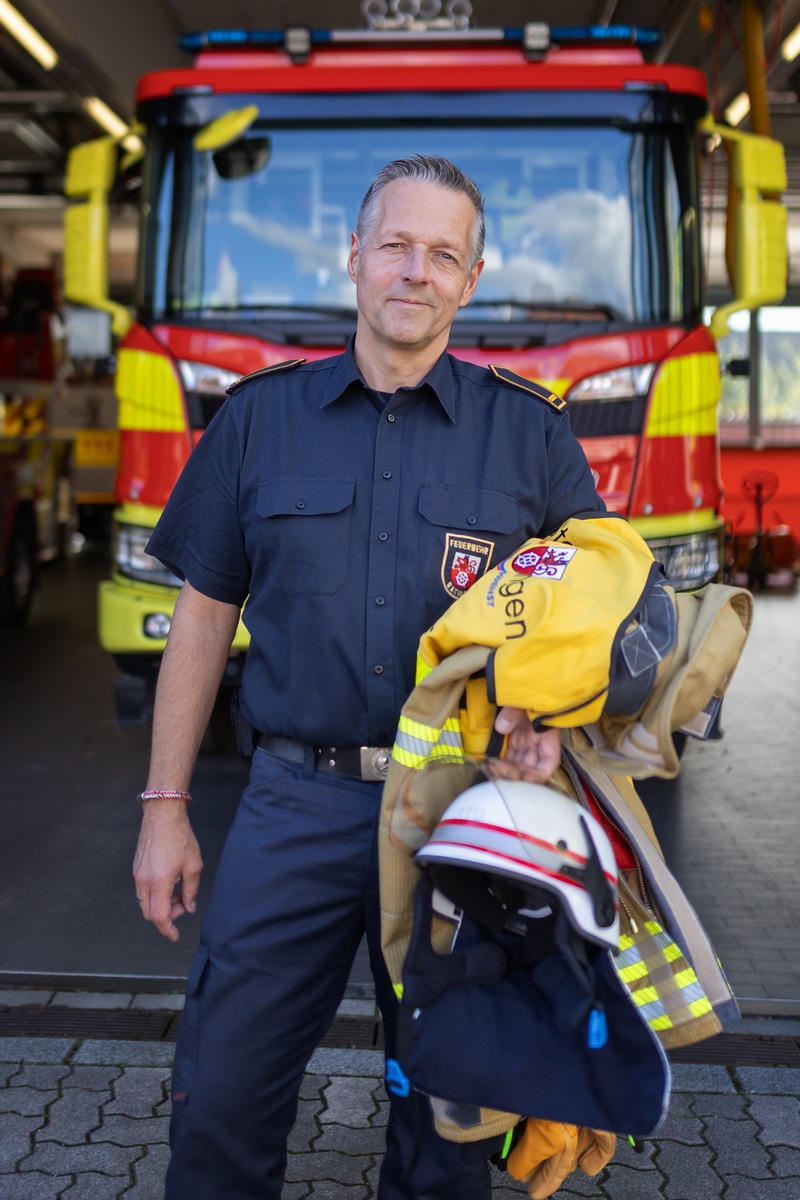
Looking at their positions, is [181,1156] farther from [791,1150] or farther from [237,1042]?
[791,1150]

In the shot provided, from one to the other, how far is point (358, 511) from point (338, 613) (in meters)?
0.17

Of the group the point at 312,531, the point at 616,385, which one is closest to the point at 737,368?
the point at 616,385

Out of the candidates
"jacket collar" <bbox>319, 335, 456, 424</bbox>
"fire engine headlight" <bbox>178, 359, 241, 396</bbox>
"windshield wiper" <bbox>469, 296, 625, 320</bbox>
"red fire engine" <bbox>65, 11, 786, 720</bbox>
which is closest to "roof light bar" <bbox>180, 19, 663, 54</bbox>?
"red fire engine" <bbox>65, 11, 786, 720</bbox>

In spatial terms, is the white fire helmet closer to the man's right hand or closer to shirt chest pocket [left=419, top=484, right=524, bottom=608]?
shirt chest pocket [left=419, top=484, right=524, bottom=608]

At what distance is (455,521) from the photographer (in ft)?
6.89

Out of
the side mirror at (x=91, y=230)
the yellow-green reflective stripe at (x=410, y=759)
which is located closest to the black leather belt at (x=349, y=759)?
the yellow-green reflective stripe at (x=410, y=759)

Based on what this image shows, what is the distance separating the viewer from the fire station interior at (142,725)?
423 centimetres

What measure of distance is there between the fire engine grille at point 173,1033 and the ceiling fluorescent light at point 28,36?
26.1ft

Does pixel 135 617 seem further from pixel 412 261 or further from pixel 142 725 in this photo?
pixel 412 261

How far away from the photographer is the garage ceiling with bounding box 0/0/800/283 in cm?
960

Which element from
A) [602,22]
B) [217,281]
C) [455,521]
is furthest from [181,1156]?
[602,22]

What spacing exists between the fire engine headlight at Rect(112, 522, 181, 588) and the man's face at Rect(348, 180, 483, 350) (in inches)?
130

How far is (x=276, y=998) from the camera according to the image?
2076 mm

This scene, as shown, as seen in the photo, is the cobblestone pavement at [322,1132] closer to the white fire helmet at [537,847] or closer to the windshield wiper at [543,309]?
the white fire helmet at [537,847]
